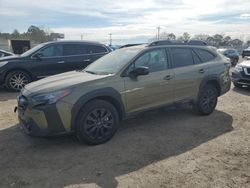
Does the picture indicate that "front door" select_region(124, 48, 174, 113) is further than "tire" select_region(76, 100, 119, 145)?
Yes

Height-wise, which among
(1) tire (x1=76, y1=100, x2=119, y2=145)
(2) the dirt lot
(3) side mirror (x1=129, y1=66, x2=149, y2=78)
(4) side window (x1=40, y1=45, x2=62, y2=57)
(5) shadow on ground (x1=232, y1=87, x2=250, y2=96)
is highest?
(4) side window (x1=40, y1=45, x2=62, y2=57)

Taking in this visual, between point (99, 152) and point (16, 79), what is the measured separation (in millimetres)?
6164

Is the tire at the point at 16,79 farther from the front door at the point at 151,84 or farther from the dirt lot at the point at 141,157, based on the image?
the front door at the point at 151,84

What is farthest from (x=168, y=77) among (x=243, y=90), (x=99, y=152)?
(x=243, y=90)

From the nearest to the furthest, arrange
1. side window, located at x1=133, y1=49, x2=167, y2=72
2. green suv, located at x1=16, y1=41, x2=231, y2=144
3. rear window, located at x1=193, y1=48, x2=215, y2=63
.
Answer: green suv, located at x1=16, y1=41, x2=231, y2=144 → side window, located at x1=133, y1=49, x2=167, y2=72 → rear window, located at x1=193, y1=48, x2=215, y2=63

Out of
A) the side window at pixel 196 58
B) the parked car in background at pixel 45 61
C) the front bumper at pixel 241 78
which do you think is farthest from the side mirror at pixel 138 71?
the front bumper at pixel 241 78

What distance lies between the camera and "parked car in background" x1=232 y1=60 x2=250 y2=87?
970cm

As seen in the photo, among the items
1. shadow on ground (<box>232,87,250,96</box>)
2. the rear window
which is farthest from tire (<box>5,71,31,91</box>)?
shadow on ground (<box>232,87,250,96</box>)

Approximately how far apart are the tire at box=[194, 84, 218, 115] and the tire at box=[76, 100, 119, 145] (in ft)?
7.40

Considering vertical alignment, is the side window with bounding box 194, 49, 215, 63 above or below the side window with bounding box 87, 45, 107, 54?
below

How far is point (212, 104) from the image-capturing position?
21.8ft

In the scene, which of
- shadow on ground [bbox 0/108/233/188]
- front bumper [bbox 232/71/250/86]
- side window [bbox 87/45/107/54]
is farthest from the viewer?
side window [bbox 87/45/107/54]

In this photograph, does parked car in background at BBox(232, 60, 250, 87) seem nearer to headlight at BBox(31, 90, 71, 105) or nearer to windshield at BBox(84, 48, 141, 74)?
windshield at BBox(84, 48, 141, 74)

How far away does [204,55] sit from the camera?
21.7 ft
